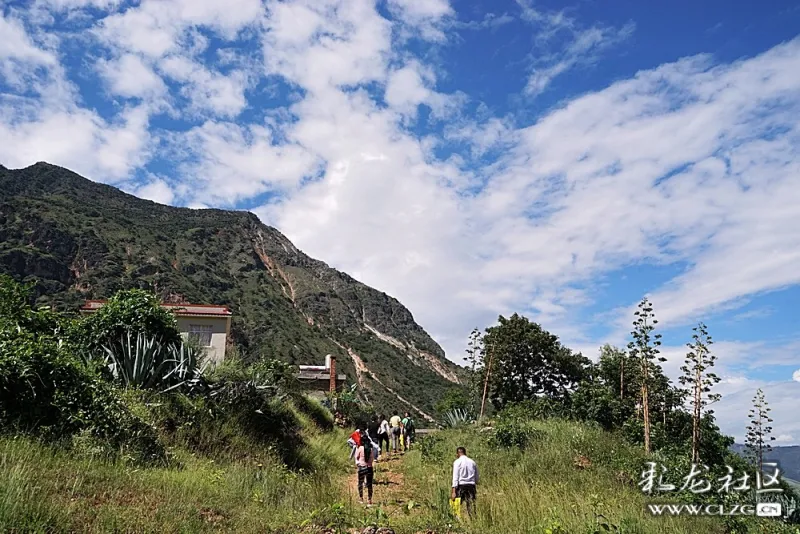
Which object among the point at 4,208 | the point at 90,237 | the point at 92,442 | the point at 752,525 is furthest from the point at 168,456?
the point at 4,208

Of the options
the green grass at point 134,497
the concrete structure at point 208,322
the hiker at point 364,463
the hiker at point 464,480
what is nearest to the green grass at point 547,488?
the hiker at point 464,480

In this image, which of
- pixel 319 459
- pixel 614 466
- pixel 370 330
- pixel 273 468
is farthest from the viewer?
pixel 370 330

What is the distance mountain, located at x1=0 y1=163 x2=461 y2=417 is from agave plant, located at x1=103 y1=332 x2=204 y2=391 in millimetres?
44551

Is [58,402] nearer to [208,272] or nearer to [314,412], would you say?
[314,412]

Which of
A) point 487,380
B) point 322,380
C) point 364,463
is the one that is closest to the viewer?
point 364,463

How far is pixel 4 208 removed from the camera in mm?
71250

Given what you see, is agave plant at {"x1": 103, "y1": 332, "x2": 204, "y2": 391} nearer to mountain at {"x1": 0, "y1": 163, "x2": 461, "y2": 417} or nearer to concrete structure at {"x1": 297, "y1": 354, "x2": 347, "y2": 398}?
concrete structure at {"x1": 297, "y1": 354, "x2": 347, "y2": 398}

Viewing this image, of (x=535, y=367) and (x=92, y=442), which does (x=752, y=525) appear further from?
(x=535, y=367)

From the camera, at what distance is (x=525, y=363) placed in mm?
36281

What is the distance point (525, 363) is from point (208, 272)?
2322 inches

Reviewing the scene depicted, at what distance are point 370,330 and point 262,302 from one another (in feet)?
118

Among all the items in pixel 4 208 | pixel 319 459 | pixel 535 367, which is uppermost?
pixel 4 208

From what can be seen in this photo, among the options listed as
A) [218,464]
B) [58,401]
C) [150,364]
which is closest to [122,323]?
[150,364]

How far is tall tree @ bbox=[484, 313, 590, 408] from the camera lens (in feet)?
117
